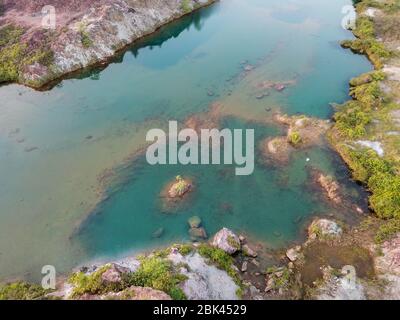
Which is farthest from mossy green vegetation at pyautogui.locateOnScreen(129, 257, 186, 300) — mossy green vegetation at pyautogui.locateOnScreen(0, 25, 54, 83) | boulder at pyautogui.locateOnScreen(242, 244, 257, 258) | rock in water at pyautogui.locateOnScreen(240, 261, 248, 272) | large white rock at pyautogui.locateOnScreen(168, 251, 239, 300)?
mossy green vegetation at pyautogui.locateOnScreen(0, 25, 54, 83)

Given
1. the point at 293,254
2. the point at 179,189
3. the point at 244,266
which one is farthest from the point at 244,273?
the point at 179,189

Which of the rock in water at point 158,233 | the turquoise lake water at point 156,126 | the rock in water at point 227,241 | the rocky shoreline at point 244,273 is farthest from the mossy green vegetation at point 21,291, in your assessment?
the rock in water at point 227,241

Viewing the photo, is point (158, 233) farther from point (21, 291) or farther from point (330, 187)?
point (330, 187)

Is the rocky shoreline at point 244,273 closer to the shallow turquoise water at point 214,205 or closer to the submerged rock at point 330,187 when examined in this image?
the shallow turquoise water at point 214,205

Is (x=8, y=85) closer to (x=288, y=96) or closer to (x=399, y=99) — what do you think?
(x=288, y=96)
